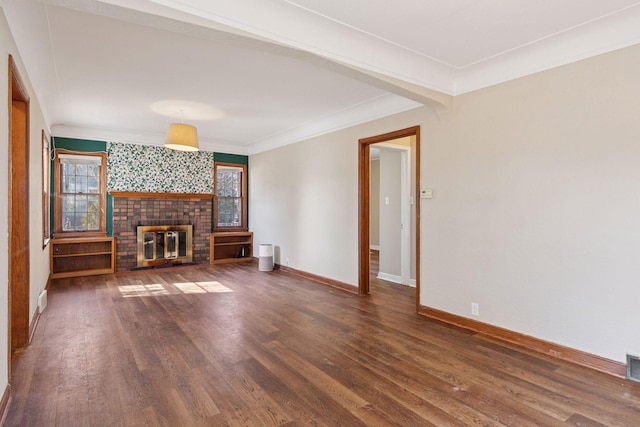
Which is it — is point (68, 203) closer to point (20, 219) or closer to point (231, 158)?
point (231, 158)

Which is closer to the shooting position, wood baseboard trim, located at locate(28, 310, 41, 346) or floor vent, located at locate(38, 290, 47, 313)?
wood baseboard trim, located at locate(28, 310, 41, 346)

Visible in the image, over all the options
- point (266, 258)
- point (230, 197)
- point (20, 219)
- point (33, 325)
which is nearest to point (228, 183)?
point (230, 197)

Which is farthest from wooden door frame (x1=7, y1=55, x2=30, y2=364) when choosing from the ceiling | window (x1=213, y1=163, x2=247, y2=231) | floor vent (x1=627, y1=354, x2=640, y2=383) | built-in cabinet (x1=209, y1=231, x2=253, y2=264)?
floor vent (x1=627, y1=354, x2=640, y2=383)

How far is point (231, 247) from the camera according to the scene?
25.6 ft

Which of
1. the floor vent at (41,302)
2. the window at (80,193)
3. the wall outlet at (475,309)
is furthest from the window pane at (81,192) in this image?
the wall outlet at (475,309)

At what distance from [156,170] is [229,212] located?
1790 millimetres

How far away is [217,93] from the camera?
4.25 metres

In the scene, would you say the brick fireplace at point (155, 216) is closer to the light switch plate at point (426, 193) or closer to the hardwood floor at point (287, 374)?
the hardwood floor at point (287, 374)

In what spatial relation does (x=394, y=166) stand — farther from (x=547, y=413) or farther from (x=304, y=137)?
(x=547, y=413)

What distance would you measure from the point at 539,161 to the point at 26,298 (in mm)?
4708

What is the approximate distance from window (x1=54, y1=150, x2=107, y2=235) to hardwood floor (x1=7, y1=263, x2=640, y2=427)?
2.48 metres

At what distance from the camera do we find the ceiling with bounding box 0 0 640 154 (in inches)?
90.2

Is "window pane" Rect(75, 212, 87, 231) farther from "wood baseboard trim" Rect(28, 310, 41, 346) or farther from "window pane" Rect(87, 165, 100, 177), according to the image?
"wood baseboard trim" Rect(28, 310, 41, 346)

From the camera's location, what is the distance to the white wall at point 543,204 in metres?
2.59
